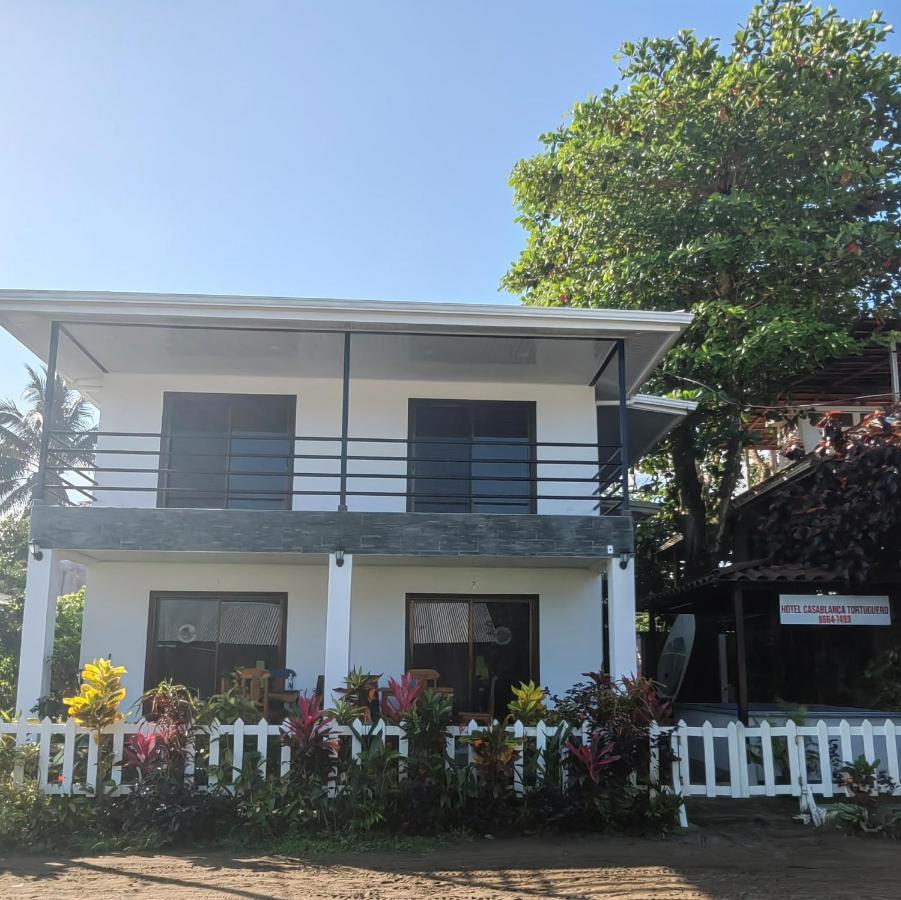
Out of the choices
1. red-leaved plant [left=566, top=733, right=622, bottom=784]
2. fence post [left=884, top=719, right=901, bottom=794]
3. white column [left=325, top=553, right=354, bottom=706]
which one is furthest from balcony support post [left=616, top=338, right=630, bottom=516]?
fence post [left=884, top=719, right=901, bottom=794]

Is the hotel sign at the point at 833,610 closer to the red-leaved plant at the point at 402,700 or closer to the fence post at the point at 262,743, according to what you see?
the red-leaved plant at the point at 402,700

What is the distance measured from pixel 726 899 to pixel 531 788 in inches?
89.5

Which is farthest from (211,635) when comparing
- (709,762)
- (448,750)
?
(709,762)

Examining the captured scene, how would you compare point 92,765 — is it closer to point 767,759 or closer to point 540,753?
point 540,753

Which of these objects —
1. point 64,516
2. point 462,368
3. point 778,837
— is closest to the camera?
point 778,837

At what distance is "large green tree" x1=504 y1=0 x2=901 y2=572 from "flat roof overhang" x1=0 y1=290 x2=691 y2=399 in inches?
150

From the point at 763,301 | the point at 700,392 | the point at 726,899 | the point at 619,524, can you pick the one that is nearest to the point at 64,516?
the point at 619,524

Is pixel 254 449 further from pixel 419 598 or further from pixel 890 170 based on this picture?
pixel 890 170

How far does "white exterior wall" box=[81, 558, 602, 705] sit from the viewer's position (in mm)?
11422

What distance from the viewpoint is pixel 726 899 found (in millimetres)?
6363

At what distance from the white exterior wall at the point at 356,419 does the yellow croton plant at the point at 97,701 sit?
3.56 meters

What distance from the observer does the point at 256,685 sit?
32.6ft

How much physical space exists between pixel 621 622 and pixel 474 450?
3513mm

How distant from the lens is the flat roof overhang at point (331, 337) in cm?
979
